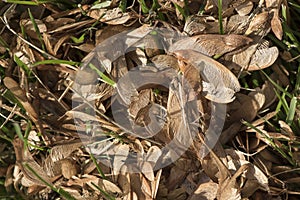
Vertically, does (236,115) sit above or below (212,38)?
below

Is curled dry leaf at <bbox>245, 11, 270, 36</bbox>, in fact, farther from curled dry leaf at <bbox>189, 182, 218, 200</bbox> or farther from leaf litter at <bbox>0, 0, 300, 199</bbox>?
curled dry leaf at <bbox>189, 182, 218, 200</bbox>

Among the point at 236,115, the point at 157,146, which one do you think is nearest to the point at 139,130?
the point at 157,146

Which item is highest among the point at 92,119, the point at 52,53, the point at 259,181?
the point at 52,53

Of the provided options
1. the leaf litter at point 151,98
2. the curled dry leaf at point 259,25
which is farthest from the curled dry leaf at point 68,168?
the curled dry leaf at point 259,25

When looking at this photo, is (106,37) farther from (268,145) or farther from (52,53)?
(268,145)

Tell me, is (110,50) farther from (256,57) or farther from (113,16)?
(256,57)

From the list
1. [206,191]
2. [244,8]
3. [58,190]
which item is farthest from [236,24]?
[58,190]

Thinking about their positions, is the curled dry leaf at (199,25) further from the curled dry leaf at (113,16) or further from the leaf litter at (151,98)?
the curled dry leaf at (113,16)
